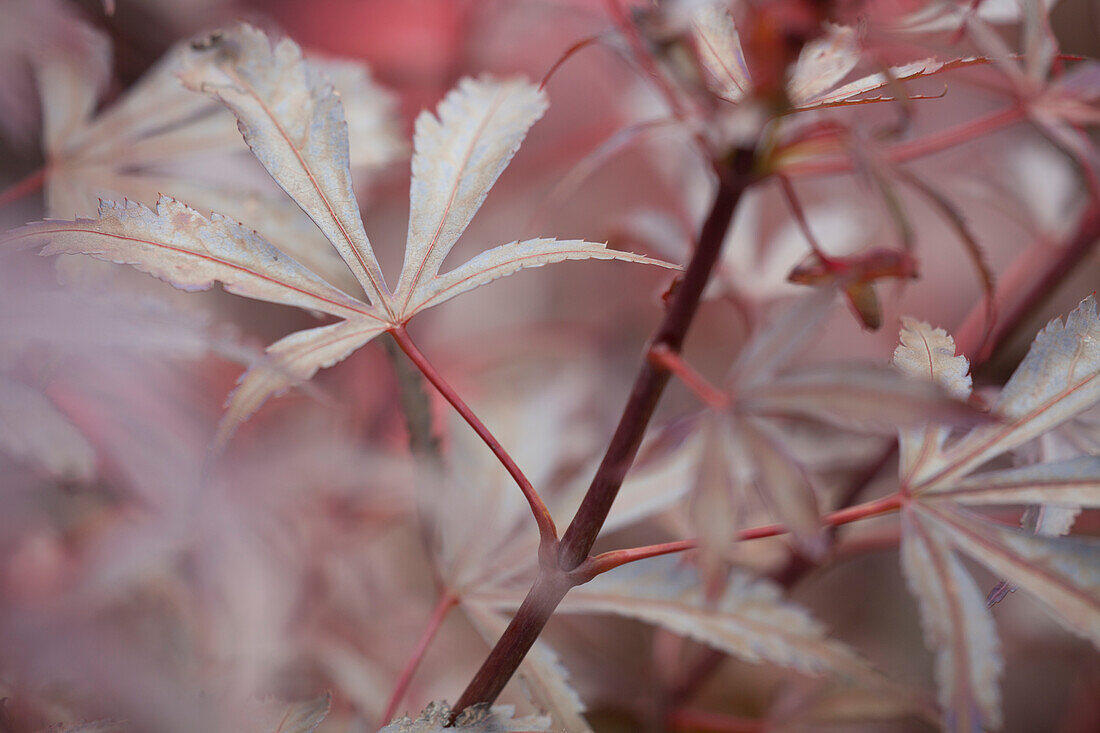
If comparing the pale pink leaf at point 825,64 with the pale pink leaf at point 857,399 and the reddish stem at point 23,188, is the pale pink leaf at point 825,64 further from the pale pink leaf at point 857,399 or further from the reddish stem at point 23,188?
the reddish stem at point 23,188

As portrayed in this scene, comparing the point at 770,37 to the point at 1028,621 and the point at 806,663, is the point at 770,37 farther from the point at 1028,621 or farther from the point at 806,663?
the point at 1028,621

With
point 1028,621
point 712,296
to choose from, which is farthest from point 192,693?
point 1028,621

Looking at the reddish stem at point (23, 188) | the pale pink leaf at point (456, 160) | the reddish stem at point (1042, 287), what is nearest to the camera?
the pale pink leaf at point (456, 160)

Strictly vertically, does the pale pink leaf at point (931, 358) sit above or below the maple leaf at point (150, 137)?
below

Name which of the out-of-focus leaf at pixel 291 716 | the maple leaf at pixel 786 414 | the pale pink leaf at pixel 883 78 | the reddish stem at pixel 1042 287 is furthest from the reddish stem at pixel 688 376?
the reddish stem at pixel 1042 287

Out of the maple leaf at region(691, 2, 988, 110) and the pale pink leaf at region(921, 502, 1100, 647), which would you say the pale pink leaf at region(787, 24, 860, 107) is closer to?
the maple leaf at region(691, 2, 988, 110)

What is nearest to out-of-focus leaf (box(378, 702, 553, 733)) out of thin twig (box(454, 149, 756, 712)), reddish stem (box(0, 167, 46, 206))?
thin twig (box(454, 149, 756, 712))

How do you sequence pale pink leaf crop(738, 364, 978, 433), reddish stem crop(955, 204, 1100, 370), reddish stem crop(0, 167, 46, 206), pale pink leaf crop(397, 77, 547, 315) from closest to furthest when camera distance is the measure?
1. pale pink leaf crop(738, 364, 978, 433)
2. pale pink leaf crop(397, 77, 547, 315)
3. reddish stem crop(0, 167, 46, 206)
4. reddish stem crop(955, 204, 1100, 370)
